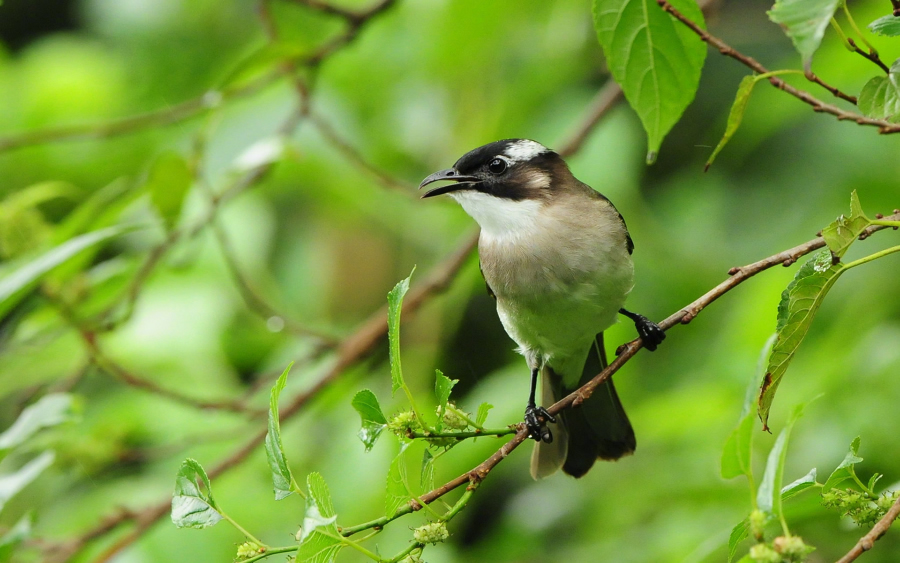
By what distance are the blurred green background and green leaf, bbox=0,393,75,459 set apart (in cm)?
32

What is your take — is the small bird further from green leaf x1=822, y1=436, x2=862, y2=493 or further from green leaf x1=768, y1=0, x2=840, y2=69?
green leaf x1=768, y1=0, x2=840, y2=69

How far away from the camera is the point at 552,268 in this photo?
2691mm

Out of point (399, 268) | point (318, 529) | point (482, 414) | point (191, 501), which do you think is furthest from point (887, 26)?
point (399, 268)

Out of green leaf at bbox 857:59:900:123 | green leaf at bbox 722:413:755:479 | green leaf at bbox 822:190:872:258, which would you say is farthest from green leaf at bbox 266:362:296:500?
green leaf at bbox 857:59:900:123

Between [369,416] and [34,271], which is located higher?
[369,416]

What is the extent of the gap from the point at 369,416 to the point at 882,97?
105 centimetres

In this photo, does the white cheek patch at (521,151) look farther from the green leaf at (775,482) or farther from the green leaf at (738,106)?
the green leaf at (775,482)

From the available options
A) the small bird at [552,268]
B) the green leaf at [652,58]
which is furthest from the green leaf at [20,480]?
the green leaf at [652,58]

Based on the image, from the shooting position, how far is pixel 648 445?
402 centimetres

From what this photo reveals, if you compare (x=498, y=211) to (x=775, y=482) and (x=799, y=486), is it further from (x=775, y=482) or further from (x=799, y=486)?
(x=775, y=482)

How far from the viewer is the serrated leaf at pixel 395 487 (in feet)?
5.02

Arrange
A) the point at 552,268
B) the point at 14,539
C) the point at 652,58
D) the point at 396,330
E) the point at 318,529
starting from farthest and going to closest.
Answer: the point at 552,268
the point at 14,539
the point at 652,58
the point at 396,330
the point at 318,529

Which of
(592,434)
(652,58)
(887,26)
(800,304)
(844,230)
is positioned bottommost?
(592,434)

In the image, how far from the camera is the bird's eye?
9.64 feet
